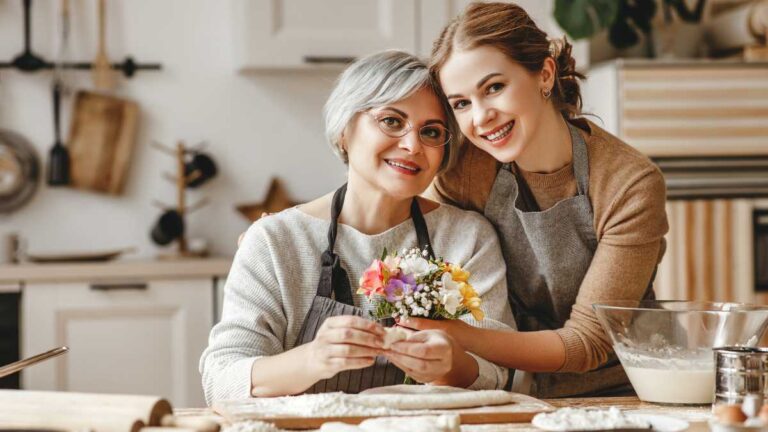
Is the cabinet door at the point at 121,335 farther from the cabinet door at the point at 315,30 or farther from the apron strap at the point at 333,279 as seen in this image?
the apron strap at the point at 333,279

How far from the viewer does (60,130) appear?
3801 mm

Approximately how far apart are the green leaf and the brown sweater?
1.71 metres

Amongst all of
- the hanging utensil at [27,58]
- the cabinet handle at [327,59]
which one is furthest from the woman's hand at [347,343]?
the hanging utensil at [27,58]

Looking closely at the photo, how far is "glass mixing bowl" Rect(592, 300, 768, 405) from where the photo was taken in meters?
1.50

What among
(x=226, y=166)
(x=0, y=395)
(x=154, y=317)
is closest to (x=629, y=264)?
(x=0, y=395)

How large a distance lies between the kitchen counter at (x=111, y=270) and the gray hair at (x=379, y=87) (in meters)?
1.58

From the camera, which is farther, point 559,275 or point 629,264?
point 559,275

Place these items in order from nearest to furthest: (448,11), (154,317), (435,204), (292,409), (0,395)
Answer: (0,395), (292,409), (435,204), (154,317), (448,11)

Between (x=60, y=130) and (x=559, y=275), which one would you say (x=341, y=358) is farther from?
(x=60, y=130)

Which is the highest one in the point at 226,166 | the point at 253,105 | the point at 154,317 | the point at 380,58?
the point at 380,58

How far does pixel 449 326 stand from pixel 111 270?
1973 millimetres

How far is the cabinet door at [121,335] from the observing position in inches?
130

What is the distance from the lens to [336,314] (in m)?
1.78

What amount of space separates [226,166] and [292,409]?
2679 millimetres
